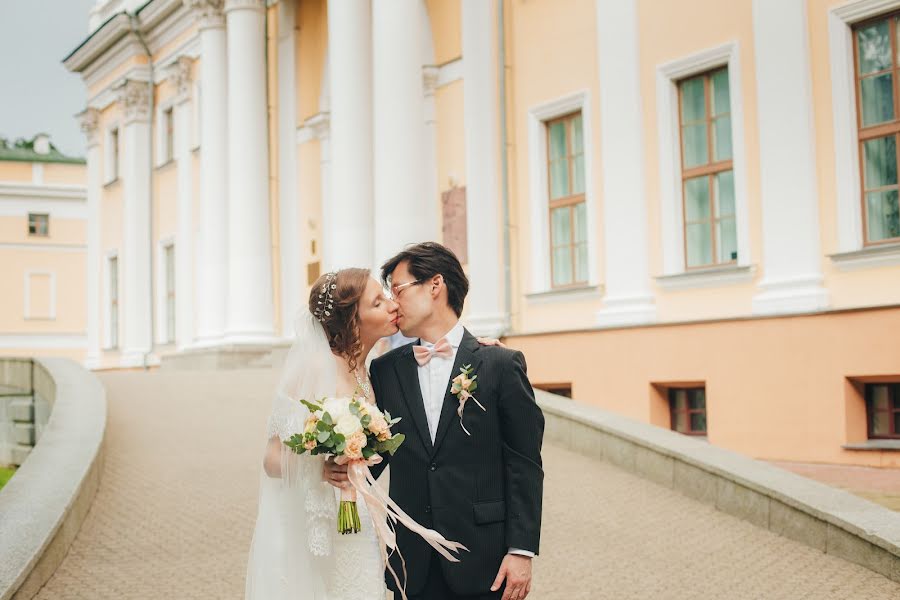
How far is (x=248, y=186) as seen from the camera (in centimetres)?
2472

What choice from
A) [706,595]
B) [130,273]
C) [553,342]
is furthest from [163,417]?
[130,273]

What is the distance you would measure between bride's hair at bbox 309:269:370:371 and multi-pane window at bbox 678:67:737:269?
1070 centimetres

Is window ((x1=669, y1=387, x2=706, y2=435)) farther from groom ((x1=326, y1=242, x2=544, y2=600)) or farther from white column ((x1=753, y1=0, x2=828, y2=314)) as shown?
groom ((x1=326, y1=242, x2=544, y2=600))

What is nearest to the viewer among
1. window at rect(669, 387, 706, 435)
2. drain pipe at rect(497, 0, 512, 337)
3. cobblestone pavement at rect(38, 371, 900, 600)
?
cobblestone pavement at rect(38, 371, 900, 600)

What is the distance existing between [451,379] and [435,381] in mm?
76

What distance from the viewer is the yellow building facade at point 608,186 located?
40.7ft

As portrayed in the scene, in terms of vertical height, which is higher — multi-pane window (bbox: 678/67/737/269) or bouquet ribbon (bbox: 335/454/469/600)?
multi-pane window (bbox: 678/67/737/269)

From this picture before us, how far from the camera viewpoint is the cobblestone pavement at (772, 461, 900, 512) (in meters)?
10.0

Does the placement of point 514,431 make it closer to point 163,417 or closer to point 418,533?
point 418,533

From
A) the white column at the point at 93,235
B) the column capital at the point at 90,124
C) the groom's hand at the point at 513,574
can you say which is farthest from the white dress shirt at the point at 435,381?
the column capital at the point at 90,124

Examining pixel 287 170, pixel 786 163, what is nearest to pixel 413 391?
pixel 786 163

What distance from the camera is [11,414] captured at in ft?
52.9

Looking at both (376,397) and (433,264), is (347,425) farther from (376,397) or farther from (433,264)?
(433,264)

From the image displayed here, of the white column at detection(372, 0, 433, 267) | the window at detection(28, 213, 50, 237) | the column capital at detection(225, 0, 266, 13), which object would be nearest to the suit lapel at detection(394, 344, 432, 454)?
the white column at detection(372, 0, 433, 267)
